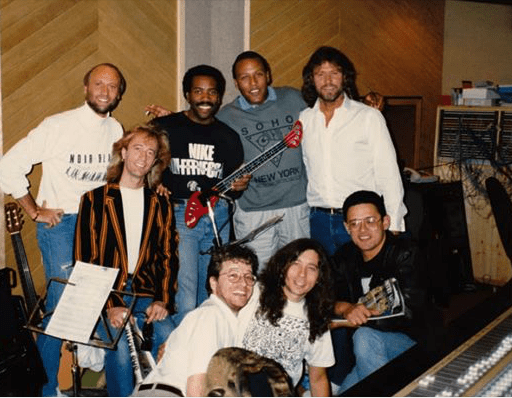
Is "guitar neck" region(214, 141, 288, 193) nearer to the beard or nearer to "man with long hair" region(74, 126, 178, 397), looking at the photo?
"man with long hair" region(74, 126, 178, 397)

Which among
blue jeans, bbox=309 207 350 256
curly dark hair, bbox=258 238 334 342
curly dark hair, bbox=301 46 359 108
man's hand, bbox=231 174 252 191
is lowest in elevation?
curly dark hair, bbox=258 238 334 342

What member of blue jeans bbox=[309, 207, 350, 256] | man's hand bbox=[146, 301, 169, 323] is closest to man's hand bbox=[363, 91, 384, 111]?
blue jeans bbox=[309, 207, 350, 256]

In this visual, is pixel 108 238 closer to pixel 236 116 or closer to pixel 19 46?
pixel 236 116

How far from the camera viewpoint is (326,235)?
3.69 meters

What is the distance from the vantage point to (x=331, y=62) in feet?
11.8

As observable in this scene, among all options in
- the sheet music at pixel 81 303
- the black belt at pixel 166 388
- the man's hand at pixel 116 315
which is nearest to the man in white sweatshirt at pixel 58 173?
the man's hand at pixel 116 315

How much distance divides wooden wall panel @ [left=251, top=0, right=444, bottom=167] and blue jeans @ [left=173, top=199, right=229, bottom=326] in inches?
77.7

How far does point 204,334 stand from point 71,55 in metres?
2.51

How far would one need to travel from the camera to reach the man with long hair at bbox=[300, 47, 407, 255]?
3.55 metres

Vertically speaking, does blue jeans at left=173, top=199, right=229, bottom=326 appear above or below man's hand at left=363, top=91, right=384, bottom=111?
below

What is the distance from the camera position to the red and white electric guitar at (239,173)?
11.8 ft

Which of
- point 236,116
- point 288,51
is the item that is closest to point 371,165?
point 236,116

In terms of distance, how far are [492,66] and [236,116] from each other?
15.0 ft

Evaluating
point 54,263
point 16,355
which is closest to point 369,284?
point 54,263
